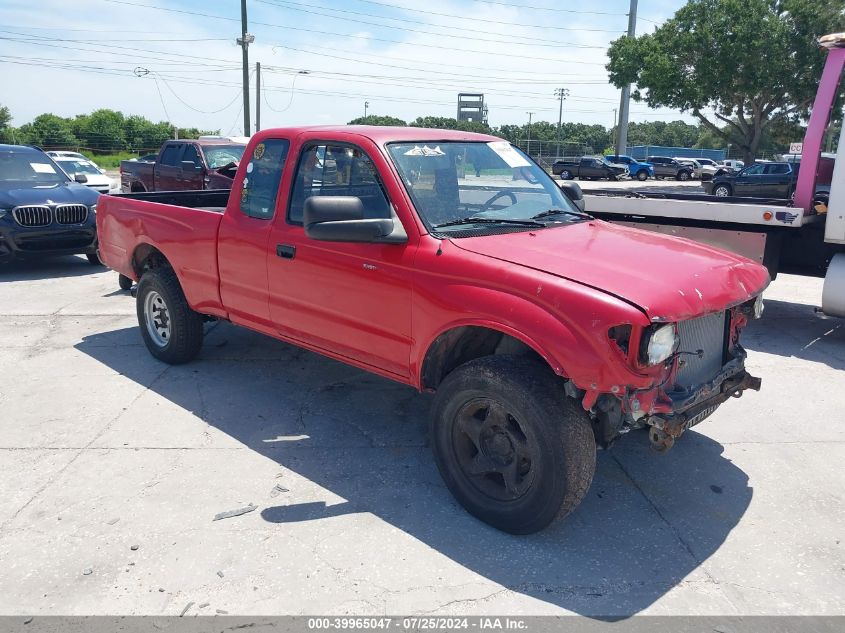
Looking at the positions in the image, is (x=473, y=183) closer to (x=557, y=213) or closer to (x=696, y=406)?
(x=557, y=213)

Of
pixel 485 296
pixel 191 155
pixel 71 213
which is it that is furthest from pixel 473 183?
pixel 191 155

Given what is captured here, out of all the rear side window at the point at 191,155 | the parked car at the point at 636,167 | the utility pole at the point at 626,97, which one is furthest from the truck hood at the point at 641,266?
the parked car at the point at 636,167

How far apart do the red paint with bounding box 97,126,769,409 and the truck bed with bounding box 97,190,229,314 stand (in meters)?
0.02

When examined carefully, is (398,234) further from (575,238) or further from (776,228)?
(776,228)

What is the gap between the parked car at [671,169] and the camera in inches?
1854

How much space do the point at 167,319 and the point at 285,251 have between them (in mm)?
2034

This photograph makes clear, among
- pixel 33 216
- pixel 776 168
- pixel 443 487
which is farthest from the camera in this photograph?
pixel 776 168

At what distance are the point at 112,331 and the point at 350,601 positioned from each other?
17.1ft

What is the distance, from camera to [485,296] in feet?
11.6

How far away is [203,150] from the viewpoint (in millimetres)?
13625

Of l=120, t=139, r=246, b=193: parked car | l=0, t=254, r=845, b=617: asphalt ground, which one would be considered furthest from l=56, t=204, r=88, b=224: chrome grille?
l=0, t=254, r=845, b=617: asphalt ground

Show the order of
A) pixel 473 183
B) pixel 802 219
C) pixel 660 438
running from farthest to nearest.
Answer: pixel 802 219 → pixel 473 183 → pixel 660 438


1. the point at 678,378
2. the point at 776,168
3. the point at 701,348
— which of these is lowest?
the point at 678,378

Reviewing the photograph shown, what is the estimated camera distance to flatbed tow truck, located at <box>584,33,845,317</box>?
281 inches
